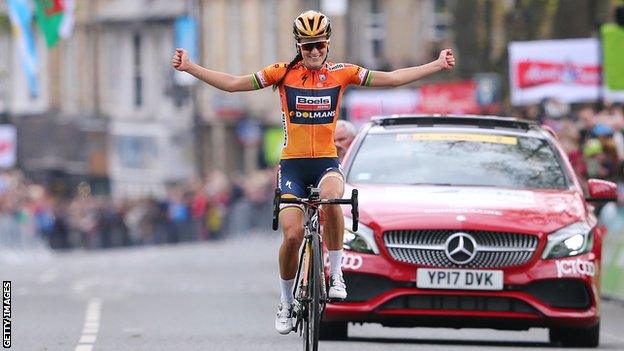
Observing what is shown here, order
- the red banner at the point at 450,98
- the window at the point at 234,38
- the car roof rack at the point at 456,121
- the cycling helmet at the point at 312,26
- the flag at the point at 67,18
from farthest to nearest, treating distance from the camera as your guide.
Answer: the window at the point at 234,38 < the red banner at the point at 450,98 < the flag at the point at 67,18 < the car roof rack at the point at 456,121 < the cycling helmet at the point at 312,26

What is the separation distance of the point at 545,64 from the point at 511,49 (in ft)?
1.77

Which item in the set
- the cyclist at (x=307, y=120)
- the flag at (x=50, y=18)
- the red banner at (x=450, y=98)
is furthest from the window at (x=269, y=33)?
the cyclist at (x=307, y=120)

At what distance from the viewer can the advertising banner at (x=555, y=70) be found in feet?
98.4

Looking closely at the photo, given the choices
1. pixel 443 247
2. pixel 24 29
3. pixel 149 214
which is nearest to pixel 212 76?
pixel 443 247

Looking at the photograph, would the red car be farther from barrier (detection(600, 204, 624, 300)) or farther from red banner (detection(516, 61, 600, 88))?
red banner (detection(516, 61, 600, 88))

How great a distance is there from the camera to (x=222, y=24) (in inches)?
2879

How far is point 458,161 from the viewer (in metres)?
15.1

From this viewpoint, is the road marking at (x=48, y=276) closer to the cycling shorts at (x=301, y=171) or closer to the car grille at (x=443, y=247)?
the car grille at (x=443, y=247)

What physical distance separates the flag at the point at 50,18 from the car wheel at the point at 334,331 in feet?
75.2

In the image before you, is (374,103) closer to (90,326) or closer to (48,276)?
(48,276)

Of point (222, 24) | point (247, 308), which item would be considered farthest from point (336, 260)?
point (222, 24)

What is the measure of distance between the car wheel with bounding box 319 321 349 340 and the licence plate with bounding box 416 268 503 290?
1.02 m

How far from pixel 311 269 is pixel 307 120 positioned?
0.92 m

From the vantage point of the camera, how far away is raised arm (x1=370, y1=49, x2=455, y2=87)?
12.7 metres
